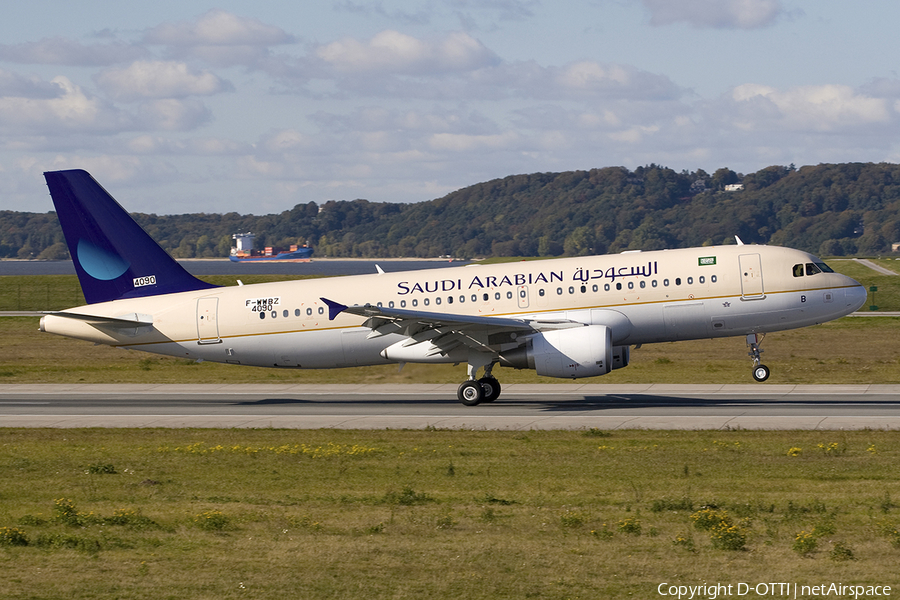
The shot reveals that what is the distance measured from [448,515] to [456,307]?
17.8 m

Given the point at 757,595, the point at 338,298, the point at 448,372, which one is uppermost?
the point at 338,298

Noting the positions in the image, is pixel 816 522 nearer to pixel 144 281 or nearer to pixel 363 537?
pixel 363 537

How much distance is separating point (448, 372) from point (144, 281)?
12.0 m

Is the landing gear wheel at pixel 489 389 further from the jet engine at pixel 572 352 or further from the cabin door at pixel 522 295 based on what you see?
the cabin door at pixel 522 295

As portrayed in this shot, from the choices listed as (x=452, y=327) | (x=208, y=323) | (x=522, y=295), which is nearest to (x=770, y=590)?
(x=452, y=327)

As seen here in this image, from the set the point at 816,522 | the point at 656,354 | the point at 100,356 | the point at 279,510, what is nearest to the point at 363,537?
the point at 279,510

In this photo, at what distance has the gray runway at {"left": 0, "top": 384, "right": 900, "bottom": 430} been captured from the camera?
30.3 metres

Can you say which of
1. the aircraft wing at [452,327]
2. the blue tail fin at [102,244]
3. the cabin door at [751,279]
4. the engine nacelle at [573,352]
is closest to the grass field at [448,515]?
the engine nacelle at [573,352]

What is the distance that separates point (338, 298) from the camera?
36344mm

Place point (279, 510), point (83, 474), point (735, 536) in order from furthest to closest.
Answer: point (83, 474), point (279, 510), point (735, 536)

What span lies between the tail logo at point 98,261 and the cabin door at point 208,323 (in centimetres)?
358

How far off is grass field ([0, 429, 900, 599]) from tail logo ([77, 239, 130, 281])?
11.4 m

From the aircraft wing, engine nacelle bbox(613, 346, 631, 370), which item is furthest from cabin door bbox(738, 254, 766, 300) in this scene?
the aircraft wing

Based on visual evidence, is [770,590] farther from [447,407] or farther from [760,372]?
[760,372]
